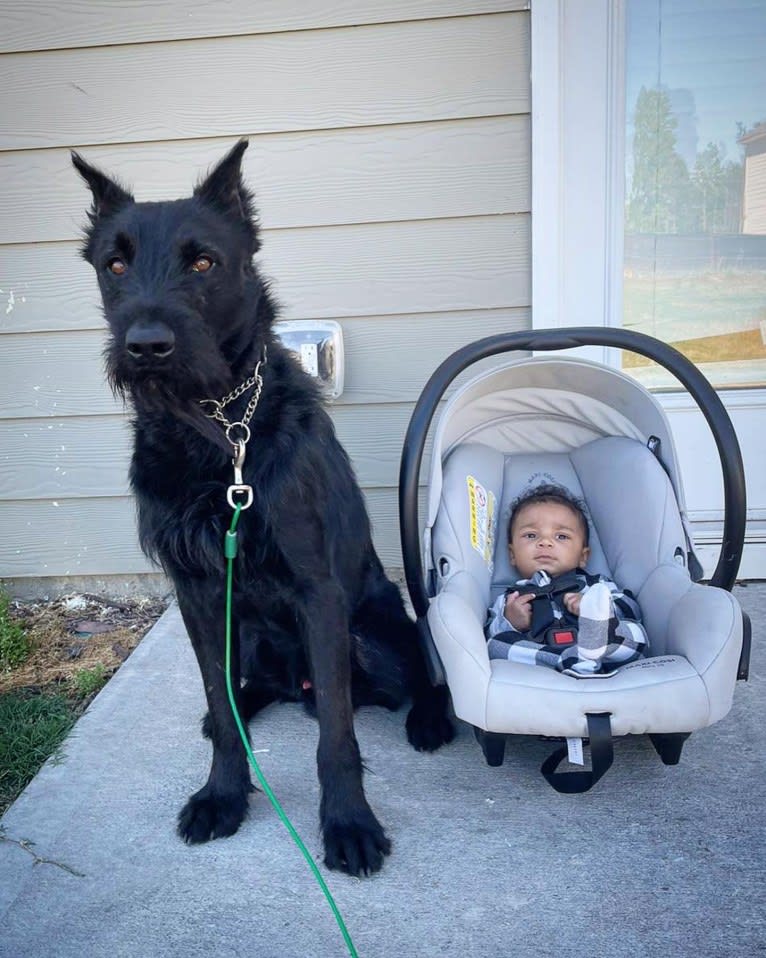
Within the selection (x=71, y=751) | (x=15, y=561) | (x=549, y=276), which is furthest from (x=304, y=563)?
(x=15, y=561)

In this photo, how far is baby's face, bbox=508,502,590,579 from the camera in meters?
2.59

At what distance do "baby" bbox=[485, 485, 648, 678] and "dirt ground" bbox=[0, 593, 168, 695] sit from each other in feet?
5.30

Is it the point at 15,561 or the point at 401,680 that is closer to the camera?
the point at 401,680

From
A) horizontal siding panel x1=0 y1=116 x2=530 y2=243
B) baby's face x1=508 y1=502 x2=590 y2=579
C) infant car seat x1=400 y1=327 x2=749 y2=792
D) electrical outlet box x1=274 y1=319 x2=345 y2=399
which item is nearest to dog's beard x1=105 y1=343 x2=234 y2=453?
infant car seat x1=400 y1=327 x2=749 y2=792

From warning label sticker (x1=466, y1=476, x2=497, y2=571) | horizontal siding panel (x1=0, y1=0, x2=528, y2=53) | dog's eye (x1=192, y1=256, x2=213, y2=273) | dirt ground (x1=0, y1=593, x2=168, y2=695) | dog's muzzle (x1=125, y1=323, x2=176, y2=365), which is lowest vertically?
dirt ground (x1=0, y1=593, x2=168, y2=695)

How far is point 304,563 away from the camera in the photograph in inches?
75.5

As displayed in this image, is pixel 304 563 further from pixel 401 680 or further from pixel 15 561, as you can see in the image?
pixel 15 561

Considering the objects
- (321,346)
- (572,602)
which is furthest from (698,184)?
(572,602)

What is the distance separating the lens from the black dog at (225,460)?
1732 millimetres

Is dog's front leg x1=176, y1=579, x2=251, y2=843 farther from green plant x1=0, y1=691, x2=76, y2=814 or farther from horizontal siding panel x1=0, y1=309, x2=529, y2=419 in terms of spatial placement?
horizontal siding panel x1=0, y1=309, x2=529, y2=419

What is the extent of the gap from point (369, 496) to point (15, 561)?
68.2 inches

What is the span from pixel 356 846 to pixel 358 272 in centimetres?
226

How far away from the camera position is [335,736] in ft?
6.31

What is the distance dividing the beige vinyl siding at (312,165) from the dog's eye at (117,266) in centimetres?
125
